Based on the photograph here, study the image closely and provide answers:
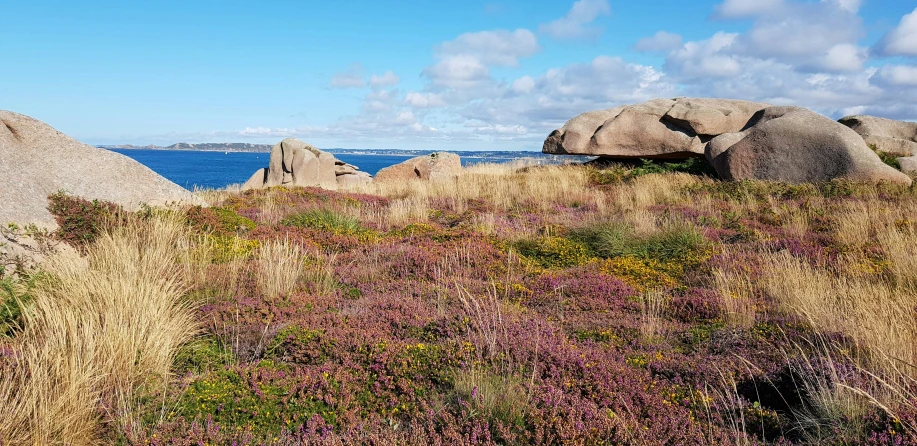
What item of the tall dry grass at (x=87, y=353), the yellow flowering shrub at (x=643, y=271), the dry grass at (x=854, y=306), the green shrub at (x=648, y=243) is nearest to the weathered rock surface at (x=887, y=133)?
the green shrub at (x=648, y=243)

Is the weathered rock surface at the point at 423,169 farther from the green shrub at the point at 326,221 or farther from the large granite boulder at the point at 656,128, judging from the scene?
the green shrub at the point at 326,221

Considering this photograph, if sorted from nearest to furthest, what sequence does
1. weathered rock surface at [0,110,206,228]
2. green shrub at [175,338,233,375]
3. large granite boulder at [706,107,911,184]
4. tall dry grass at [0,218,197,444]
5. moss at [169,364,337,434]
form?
tall dry grass at [0,218,197,444] < moss at [169,364,337,434] < green shrub at [175,338,233,375] < weathered rock surface at [0,110,206,228] < large granite boulder at [706,107,911,184]

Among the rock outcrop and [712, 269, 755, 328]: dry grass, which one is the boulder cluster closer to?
[712, 269, 755, 328]: dry grass

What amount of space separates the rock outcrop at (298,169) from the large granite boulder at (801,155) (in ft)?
55.5

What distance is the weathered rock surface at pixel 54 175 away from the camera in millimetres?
8453

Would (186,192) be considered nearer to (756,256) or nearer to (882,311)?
(756,256)

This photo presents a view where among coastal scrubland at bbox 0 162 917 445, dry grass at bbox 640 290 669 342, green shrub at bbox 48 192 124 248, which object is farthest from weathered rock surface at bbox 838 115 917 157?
green shrub at bbox 48 192 124 248

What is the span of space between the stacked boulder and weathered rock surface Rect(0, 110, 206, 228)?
20.5 meters

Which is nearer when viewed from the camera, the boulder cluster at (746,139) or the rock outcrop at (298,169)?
the boulder cluster at (746,139)

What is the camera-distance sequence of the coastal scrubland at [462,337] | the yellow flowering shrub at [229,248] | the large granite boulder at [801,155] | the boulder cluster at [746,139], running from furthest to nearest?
1. the boulder cluster at [746,139]
2. the large granite boulder at [801,155]
3. the yellow flowering shrub at [229,248]
4. the coastal scrubland at [462,337]

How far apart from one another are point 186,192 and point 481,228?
6608 millimetres

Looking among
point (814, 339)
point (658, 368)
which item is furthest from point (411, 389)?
point (814, 339)

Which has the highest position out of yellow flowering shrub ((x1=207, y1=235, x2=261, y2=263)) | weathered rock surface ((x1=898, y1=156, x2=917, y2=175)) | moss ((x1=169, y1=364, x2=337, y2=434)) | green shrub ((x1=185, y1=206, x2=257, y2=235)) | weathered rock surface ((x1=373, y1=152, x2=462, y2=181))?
weathered rock surface ((x1=898, y1=156, x2=917, y2=175))

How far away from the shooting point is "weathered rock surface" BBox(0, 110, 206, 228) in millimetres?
8453
